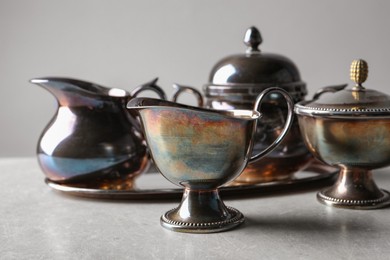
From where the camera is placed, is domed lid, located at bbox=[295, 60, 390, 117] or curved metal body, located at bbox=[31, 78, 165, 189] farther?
curved metal body, located at bbox=[31, 78, 165, 189]

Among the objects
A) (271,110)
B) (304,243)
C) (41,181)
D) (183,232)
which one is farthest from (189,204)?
(41,181)

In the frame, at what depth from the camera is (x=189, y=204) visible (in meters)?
0.71

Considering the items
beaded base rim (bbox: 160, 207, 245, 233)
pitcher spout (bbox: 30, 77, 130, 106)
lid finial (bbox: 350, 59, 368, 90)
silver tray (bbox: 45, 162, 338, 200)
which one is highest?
lid finial (bbox: 350, 59, 368, 90)

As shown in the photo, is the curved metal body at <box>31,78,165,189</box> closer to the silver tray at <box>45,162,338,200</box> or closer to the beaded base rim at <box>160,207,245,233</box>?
the silver tray at <box>45,162,338,200</box>

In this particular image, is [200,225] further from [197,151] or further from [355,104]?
[355,104]

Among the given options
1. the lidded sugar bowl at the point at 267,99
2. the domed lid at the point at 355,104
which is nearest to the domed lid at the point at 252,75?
the lidded sugar bowl at the point at 267,99

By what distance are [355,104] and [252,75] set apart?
0.19 m

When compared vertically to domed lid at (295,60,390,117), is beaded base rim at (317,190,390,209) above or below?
below

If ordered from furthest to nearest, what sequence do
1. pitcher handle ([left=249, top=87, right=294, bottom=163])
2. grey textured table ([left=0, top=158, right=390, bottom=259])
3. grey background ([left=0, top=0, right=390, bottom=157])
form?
grey background ([left=0, top=0, right=390, bottom=157]), pitcher handle ([left=249, top=87, right=294, bottom=163]), grey textured table ([left=0, top=158, right=390, bottom=259])

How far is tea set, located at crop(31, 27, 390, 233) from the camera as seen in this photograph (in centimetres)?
68

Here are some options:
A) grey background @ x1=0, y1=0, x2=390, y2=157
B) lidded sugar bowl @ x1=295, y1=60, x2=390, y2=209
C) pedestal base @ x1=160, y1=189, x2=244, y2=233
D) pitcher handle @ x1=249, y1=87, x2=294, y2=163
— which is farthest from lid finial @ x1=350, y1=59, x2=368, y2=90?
grey background @ x1=0, y1=0, x2=390, y2=157

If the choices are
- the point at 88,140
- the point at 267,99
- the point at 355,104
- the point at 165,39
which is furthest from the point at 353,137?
the point at 165,39

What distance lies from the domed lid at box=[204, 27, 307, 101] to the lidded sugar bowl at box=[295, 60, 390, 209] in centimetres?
10

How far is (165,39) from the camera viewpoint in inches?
61.1
